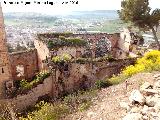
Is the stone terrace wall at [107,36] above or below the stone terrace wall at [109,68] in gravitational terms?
above

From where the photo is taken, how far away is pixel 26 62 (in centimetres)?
3070

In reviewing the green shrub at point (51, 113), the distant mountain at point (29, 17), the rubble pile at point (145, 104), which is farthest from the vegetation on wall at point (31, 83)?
the distant mountain at point (29, 17)

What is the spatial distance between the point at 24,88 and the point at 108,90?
7462 mm

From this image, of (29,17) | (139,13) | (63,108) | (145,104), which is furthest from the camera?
(29,17)

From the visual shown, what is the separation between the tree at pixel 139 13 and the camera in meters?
34.1

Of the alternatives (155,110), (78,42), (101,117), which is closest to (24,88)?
(78,42)

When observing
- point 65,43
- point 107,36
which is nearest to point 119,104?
point 65,43

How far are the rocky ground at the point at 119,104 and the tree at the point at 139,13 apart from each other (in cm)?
1527

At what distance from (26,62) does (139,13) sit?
12.7 meters

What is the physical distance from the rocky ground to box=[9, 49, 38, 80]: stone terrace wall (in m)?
11.9

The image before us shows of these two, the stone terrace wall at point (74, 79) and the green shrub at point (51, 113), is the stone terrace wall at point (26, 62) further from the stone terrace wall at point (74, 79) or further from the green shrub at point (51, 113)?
the green shrub at point (51, 113)

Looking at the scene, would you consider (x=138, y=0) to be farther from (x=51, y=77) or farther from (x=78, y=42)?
(x=51, y=77)

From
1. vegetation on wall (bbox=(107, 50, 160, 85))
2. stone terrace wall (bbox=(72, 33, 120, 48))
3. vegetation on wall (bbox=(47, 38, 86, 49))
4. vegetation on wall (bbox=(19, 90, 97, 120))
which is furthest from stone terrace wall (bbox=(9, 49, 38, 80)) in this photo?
vegetation on wall (bbox=(19, 90, 97, 120))

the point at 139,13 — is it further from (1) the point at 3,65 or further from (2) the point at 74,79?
(1) the point at 3,65
